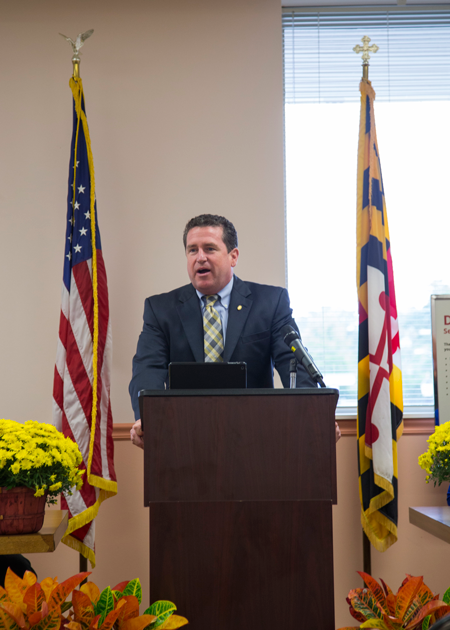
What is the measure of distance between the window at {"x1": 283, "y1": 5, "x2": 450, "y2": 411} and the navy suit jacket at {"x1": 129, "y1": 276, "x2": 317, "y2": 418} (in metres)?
1.05

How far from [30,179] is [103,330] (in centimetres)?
115

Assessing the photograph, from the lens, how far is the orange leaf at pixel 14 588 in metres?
1.43

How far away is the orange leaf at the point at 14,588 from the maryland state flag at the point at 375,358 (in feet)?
6.07

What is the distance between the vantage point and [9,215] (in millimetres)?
3377

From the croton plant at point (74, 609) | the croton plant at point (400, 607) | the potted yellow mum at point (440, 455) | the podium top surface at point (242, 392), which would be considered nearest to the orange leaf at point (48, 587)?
the croton plant at point (74, 609)

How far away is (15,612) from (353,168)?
10.1 feet

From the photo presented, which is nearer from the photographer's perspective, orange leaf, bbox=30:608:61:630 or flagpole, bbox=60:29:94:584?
orange leaf, bbox=30:608:61:630

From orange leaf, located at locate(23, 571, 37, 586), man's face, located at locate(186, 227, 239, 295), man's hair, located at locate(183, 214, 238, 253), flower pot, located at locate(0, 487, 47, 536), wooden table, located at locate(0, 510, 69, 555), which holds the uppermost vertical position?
man's hair, located at locate(183, 214, 238, 253)

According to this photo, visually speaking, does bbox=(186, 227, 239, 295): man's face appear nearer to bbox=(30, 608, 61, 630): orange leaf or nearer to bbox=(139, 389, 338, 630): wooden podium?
bbox=(139, 389, 338, 630): wooden podium

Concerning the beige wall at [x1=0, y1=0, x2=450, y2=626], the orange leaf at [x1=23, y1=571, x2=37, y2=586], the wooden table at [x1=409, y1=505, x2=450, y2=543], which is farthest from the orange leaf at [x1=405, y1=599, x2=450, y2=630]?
→ the beige wall at [x1=0, y1=0, x2=450, y2=626]

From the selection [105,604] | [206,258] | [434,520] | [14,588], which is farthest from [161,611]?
[206,258]

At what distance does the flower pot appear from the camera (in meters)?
1.72

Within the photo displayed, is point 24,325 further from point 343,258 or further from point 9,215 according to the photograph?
point 343,258

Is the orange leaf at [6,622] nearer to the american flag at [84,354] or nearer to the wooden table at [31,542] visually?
the wooden table at [31,542]
